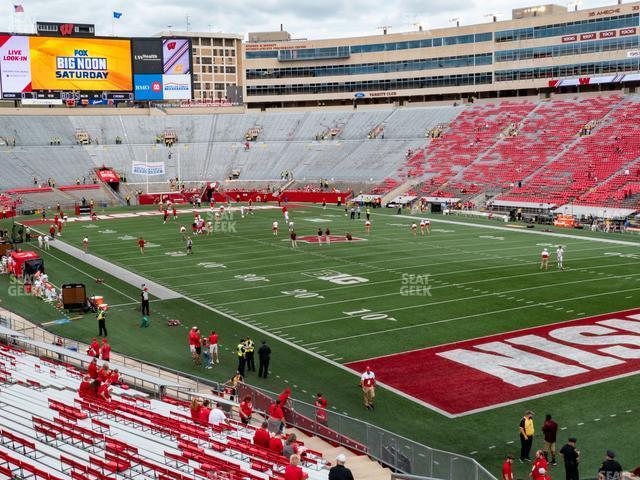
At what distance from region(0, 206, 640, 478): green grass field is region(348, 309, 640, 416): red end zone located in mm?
527

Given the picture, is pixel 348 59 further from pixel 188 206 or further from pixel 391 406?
pixel 391 406

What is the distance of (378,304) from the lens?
83.4 feet

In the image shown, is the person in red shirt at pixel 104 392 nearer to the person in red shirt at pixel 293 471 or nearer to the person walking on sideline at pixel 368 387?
the person walking on sideline at pixel 368 387

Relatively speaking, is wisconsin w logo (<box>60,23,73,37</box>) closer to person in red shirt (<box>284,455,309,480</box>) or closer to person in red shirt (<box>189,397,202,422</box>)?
person in red shirt (<box>189,397,202,422</box>)

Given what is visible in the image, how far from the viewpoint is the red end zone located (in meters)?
16.8

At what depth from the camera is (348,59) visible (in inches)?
3378

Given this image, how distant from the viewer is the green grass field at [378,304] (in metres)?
15.4

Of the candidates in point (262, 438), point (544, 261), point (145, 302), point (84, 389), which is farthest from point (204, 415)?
point (544, 261)

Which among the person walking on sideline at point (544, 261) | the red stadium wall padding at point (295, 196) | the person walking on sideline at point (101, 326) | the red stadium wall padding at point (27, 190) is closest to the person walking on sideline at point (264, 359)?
the person walking on sideline at point (101, 326)

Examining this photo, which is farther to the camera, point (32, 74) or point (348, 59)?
point (348, 59)

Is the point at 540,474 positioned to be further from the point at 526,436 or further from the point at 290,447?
the point at 290,447

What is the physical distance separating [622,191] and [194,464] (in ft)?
147

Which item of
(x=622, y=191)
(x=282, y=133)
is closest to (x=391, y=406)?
(x=622, y=191)

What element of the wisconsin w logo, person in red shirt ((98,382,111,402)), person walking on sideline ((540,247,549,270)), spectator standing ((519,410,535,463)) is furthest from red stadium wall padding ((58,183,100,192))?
spectator standing ((519,410,535,463))
